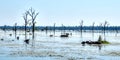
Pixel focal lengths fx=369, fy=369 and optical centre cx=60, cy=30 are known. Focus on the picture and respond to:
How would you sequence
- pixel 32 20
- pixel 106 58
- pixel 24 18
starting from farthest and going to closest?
pixel 24 18
pixel 32 20
pixel 106 58

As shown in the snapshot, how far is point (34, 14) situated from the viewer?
9488cm

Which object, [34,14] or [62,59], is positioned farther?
[34,14]

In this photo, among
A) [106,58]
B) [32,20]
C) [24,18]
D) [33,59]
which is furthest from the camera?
[24,18]

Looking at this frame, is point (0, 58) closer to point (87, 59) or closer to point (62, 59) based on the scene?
point (62, 59)

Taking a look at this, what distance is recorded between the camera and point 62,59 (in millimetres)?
33094

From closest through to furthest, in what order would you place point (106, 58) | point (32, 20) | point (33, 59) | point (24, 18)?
point (33, 59) < point (106, 58) < point (32, 20) < point (24, 18)

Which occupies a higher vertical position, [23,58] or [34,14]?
[34,14]

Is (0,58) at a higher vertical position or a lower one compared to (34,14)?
lower

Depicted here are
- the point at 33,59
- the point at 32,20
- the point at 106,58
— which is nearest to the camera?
the point at 33,59

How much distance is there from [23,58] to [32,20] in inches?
2430

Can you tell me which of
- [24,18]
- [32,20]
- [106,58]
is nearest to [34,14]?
[32,20]

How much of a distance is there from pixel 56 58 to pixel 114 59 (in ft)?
17.5

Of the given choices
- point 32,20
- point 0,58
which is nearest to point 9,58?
point 0,58

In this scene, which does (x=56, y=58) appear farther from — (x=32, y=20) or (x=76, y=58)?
(x=32, y=20)
